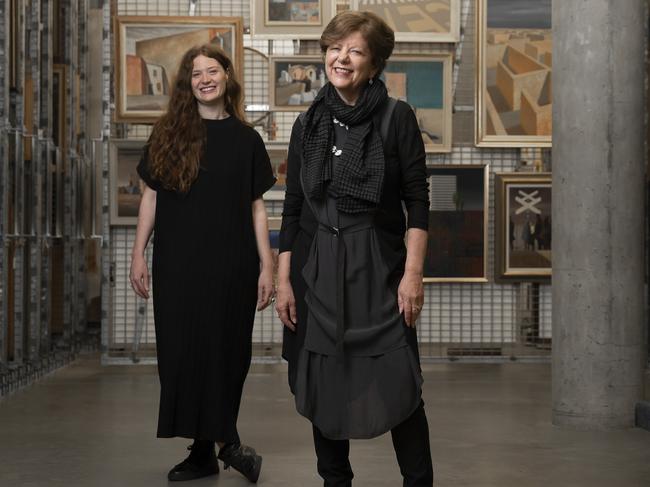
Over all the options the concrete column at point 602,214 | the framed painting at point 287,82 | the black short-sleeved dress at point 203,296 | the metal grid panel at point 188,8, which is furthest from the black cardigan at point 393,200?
the metal grid panel at point 188,8

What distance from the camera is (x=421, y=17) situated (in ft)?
32.1

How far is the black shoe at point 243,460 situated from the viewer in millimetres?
4871

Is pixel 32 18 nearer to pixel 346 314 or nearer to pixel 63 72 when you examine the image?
pixel 63 72

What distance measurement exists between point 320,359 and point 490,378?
5302 millimetres

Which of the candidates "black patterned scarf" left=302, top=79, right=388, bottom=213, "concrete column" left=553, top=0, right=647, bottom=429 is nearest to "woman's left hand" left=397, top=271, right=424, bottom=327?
"black patterned scarf" left=302, top=79, right=388, bottom=213

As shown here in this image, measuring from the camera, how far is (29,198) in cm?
864

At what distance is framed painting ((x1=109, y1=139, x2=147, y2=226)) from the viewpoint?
971 cm

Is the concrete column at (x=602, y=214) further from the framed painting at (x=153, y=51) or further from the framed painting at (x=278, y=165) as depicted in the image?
the framed painting at (x=153, y=51)

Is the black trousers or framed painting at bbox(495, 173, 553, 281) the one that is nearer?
the black trousers

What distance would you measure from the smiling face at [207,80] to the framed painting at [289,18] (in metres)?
4.85

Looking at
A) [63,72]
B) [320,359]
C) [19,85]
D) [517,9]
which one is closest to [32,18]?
[19,85]

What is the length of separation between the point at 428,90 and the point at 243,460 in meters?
5.50

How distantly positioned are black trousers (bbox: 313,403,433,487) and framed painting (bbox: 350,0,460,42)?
256 inches

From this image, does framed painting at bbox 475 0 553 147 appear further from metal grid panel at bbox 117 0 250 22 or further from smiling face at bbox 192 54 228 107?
smiling face at bbox 192 54 228 107
